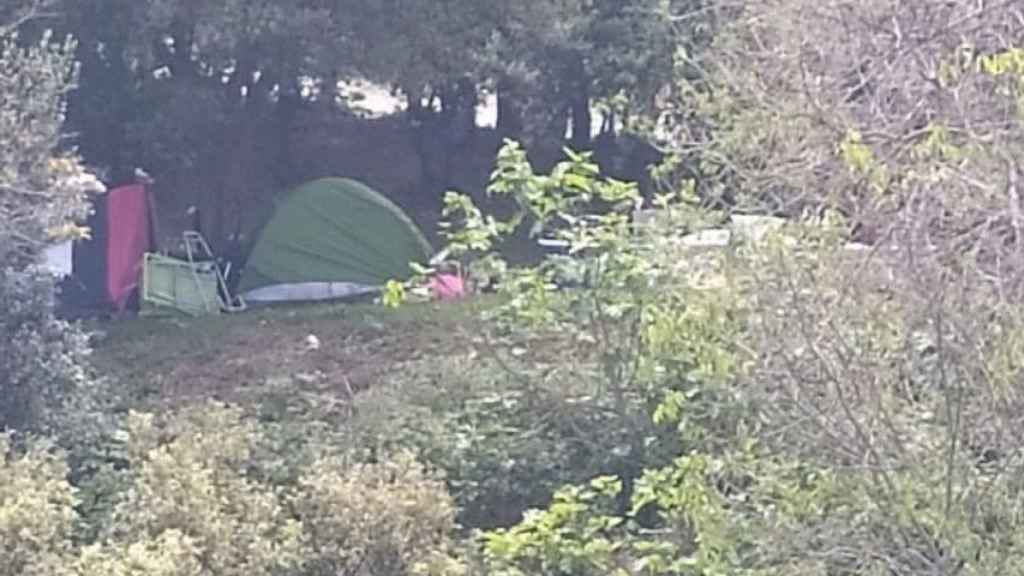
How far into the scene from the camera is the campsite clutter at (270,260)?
11.6 meters

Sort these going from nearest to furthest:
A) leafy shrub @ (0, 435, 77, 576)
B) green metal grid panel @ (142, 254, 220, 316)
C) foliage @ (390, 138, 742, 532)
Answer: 1. leafy shrub @ (0, 435, 77, 576)
2. foliage @ (390, 138, 742, 532)
3. green metal grid panel @ (142, 254, 220, 316)

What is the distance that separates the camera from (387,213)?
11797 mm

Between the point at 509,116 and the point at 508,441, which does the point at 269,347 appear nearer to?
the point at 508,441

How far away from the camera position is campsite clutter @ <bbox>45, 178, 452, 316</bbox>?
38.0ft

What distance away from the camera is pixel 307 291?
11852 millimetres

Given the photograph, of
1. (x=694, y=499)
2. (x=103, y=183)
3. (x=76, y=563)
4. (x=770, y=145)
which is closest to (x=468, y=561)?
(x=76, y=563)

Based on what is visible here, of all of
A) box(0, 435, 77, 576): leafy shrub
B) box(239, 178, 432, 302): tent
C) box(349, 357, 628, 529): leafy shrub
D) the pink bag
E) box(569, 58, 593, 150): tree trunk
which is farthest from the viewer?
box(569, 58, 593, 150): tree trunk

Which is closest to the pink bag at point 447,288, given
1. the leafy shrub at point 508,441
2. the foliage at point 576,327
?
the leafy shrub at point 508,441

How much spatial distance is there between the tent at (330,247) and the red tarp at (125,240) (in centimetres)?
74

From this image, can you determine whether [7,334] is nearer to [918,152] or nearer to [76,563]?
[76,563]

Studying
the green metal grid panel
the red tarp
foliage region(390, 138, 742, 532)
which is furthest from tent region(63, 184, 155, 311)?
foliage region(390, 138, 742, 532)

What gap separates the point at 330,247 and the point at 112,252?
1441 mm

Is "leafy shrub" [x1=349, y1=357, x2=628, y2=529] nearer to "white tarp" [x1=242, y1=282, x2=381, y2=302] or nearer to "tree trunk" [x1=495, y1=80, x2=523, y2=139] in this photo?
"white tarp" [x1=242, y1=282, x2=381, y2=302]

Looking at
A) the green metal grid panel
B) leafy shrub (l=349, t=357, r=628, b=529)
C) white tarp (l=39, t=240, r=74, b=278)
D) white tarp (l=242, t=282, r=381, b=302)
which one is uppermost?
leafy shrub (l=349, t=357, r=628, b=529)
